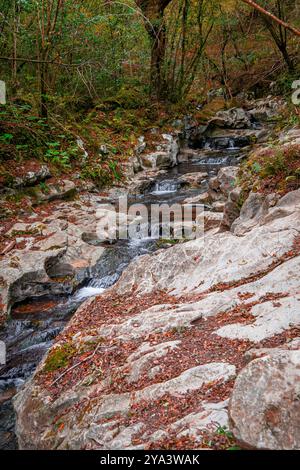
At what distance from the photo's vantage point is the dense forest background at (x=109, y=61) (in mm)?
10688

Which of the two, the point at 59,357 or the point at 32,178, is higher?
the point at 32,178

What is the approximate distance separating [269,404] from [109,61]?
48.0 ft

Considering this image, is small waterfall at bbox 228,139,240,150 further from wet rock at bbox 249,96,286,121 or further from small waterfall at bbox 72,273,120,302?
small waterfall at bbox 72,273,120,302

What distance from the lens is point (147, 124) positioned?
632 inches

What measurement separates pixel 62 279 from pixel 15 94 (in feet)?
23.3

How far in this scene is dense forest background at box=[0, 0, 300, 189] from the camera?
10688 mm

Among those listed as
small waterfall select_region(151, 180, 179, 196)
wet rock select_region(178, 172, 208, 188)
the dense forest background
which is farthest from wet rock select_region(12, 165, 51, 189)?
wet rock select_region(178, 172, 208, 188)

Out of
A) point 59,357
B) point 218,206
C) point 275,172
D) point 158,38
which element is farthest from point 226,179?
point 158,38

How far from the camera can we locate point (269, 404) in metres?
2.10

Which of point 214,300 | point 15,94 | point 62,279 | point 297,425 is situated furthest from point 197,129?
point 297,425

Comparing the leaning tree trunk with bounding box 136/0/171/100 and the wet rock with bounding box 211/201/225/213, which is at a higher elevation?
the leaning tree trunk with bounding box 136/0/171/100

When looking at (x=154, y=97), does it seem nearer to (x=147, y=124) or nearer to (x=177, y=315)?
(x=147, y=124)

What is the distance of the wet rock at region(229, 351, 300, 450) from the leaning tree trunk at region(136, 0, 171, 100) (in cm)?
1393

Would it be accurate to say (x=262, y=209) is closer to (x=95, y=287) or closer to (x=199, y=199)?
(x=95, y=287)
